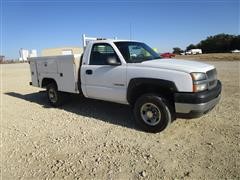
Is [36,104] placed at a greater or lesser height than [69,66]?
lesser

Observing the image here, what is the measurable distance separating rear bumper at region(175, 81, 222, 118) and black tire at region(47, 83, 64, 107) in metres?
4.02

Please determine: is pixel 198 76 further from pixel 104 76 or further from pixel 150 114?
pixel 104 76

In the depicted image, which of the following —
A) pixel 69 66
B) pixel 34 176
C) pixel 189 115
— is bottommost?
pixel 34 176

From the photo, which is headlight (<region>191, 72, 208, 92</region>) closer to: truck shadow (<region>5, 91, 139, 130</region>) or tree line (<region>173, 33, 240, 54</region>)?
truck shadow (<region>5, 91, 139, 130</region>)

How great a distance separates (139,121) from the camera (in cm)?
518

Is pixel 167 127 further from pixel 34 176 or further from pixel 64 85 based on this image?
pixel 64 85

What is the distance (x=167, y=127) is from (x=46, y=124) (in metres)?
3.02

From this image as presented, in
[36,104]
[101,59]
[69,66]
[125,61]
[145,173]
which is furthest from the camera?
[36,104]

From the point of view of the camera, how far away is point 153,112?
5.02 meters

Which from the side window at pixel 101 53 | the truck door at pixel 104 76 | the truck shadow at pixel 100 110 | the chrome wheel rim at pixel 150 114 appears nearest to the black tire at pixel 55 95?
the truck shadow at pixel 100 110

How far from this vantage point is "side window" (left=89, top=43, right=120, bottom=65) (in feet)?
18.9

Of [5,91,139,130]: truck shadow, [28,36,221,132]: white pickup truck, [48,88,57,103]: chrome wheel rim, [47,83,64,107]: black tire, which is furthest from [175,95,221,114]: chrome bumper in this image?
[48,88,57,103]: chrome wheel rim

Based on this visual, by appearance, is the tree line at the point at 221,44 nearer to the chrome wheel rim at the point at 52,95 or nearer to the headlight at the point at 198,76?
the chrome wheel rim at the point at 52,95

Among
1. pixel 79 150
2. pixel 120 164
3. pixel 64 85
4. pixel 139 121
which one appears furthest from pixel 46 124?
pixel 120 164
